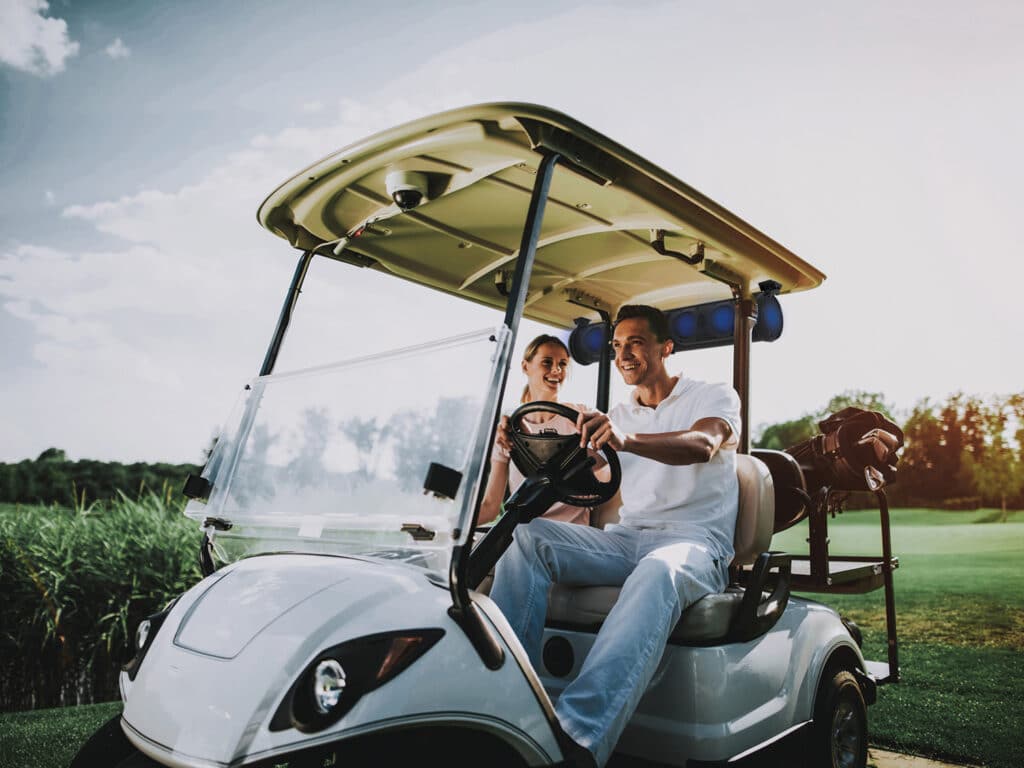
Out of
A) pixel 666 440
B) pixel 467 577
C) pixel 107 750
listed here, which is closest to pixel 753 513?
pixel 666 440

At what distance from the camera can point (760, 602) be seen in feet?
8.26

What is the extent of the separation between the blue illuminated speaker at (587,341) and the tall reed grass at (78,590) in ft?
12.6

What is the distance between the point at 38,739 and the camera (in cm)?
397

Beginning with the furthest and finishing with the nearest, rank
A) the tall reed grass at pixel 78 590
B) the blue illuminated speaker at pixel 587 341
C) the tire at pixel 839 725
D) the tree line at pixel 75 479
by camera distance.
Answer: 1. the tree line at pixel 75 479
2. the tall reed grass at pixel 78 590
3. the blue illuminated speaker at pixel 587 341
4. the tire at pixel 839 725

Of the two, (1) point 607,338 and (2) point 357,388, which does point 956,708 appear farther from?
(2) point 357,388

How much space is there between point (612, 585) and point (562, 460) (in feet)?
2.04

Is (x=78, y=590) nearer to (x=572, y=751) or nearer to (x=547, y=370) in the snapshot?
(x=547, y=370)

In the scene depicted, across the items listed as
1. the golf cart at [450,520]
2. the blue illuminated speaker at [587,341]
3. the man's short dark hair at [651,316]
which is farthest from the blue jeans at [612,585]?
the blue illuminated speaker at [587,341]

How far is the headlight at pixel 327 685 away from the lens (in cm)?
149

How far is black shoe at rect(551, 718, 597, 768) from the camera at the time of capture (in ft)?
5.66

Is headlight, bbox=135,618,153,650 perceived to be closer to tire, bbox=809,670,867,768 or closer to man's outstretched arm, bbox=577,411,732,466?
man's outstretched arm, bbox=577,411,732,466

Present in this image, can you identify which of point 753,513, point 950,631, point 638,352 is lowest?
point 950,631

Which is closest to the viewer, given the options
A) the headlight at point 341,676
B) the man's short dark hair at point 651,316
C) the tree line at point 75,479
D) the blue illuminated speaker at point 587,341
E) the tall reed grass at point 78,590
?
the headlight at point 341,676

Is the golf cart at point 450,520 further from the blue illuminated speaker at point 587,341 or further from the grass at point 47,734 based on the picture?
the grass at point 47,734
